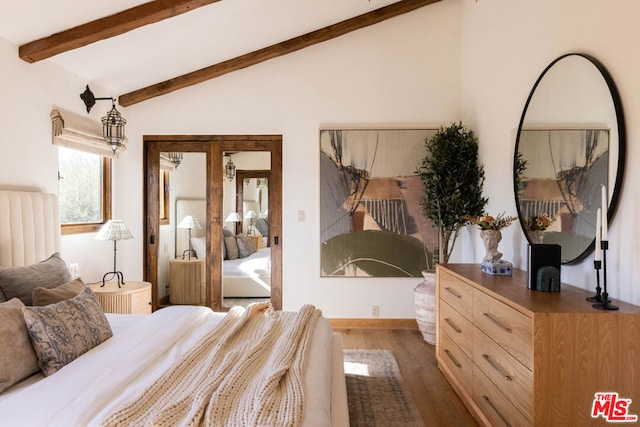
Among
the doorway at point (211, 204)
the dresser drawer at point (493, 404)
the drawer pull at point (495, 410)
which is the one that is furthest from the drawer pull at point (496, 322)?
the doorway at point (211, 204)

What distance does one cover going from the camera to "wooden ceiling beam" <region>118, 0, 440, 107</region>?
3.84 meters

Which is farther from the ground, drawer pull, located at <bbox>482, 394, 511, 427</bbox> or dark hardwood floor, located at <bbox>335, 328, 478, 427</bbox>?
drawer pull, located at <bbox>482, 394, 511, 427</bbox>

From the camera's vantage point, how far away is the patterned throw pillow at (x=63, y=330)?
167 cm

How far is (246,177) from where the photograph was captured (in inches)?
164

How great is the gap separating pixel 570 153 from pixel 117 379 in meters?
2.52

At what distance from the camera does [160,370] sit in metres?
1.62

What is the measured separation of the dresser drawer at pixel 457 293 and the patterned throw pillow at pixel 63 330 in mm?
2081

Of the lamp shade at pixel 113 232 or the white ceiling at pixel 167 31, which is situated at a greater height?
the white ceiling at pixel 167 31

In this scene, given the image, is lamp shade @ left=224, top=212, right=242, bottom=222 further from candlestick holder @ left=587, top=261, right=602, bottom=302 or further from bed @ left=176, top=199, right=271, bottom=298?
candlestick holder @ left=587, top=261, right=602, bottom=302

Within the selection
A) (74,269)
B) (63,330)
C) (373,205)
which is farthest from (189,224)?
(63,330)

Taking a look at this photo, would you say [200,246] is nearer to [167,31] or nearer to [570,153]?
[167,31]

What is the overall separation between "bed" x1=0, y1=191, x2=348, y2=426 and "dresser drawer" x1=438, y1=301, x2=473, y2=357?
0.83 meters

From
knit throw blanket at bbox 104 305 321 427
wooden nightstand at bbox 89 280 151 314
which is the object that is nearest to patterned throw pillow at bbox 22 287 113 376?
knit throw blanket at bbox 104 305 321 427

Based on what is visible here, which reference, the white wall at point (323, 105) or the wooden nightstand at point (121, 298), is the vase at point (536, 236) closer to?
the white wall at point (323, 105)
